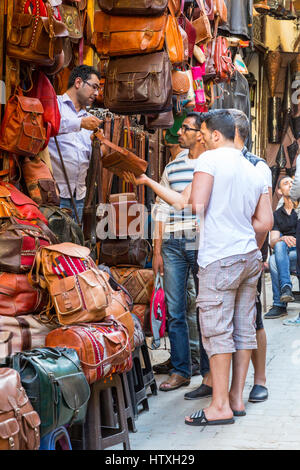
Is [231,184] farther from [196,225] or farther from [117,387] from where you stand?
[117,387]

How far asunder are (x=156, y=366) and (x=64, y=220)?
1.93 metres

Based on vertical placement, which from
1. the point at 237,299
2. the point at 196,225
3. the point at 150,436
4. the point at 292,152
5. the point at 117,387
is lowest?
the point at 150,436

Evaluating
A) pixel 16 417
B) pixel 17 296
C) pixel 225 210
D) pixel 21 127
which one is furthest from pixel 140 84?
pixel 16 417

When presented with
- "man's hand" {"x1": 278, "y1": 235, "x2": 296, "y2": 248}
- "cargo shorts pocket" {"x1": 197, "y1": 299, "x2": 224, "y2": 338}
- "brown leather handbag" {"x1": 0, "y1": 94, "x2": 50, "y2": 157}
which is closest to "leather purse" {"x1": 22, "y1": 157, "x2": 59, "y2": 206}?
"brown leather handbag" {"x1": 0, "y1": 94, "x2": 50, "y2": 157}

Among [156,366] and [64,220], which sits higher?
[64,220]

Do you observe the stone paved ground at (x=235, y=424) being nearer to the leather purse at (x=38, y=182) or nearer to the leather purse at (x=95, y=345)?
the leather purse at (x=95, y=345)

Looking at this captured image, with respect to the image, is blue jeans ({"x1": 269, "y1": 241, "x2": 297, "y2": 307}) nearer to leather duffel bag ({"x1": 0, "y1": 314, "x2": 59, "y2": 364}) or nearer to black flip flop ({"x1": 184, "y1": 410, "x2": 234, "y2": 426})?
black flip flop ({"x1": 184, "y1": 410, "x2": 234, "y2": 426})

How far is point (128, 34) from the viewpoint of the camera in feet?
17.9

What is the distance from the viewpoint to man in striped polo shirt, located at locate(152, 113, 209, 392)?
5.67m

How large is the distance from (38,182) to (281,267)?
17.4 feet

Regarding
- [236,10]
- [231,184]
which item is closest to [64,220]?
[231,184]

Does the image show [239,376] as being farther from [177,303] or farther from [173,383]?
[177,303]

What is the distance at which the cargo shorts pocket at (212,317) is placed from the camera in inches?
181

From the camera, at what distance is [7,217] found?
420cm
